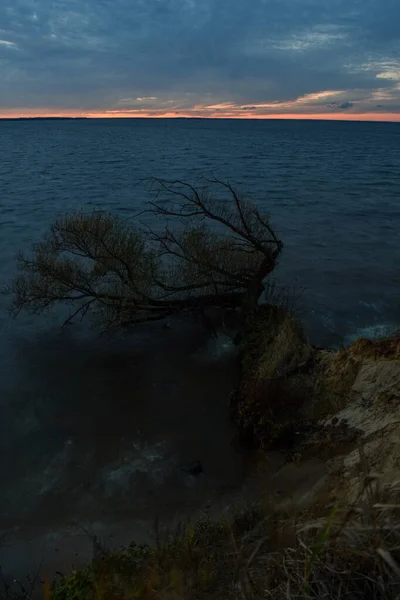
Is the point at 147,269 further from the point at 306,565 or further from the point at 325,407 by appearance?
the point at 306,565

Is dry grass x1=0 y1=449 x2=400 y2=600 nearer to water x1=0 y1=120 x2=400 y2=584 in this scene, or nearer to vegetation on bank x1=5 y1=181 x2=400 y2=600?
vegetation on bank x1=5 y1=181 x2=400 y2=600

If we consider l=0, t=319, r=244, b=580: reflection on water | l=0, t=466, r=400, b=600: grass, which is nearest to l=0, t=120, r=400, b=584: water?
l=0, t=319, r=244, b=580: reflection on water

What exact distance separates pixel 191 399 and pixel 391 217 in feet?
95.2

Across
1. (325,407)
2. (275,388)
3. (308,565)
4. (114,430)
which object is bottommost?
(114,430)

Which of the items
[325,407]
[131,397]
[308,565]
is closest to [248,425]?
[325,407]

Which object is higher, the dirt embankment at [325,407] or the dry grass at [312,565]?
the dry grass at [312,565]

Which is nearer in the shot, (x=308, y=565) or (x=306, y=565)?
(x=306, y=565)

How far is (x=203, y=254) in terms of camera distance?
49.5 feet

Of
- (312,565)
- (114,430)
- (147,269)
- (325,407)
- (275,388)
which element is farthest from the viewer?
(147,269)

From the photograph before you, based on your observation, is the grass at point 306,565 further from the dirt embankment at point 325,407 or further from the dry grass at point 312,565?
the dirt embankment at point 325,407

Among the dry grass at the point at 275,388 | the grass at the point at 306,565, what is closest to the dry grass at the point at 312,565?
the grass at the point at 306,565

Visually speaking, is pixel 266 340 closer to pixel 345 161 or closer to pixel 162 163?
pixel 162 163

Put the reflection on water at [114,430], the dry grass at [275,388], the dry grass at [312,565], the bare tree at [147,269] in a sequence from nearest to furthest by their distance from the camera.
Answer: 1. the dry grass at [312,565]
2. the reflection on water at [114,430]
3. the dry grass at [275,388]
4. the bare tree at [147,269]

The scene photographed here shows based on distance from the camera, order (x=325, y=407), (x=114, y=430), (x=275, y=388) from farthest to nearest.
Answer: (x=114, y=430), (x=275, y=388), (x=325, y=407)
